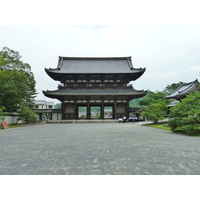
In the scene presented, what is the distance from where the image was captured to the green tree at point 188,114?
10164mm

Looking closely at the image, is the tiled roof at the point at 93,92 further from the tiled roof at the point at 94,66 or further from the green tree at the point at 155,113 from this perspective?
the green tree at the point at 155,113

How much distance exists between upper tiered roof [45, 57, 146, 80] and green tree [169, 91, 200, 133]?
18737 mm

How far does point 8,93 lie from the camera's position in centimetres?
1909

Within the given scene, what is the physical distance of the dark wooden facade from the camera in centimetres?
2720

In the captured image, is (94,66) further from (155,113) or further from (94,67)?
(155,113)

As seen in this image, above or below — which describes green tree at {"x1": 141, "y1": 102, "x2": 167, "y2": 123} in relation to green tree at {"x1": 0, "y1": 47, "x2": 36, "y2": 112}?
below

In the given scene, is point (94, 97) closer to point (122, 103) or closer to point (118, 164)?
point (122, 103)

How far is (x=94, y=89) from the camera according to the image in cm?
2864

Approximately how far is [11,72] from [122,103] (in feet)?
68.6

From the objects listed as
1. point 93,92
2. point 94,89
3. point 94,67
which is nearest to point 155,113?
point 93,92

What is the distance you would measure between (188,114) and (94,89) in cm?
2026

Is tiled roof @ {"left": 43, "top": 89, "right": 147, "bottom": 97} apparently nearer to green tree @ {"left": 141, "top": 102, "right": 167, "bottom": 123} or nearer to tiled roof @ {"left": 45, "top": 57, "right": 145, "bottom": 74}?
tiled roof @ {"left": 45, "top": 57, "right": 145, "bottom": 74}

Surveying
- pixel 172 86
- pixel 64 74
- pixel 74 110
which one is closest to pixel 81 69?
pixel 64 74

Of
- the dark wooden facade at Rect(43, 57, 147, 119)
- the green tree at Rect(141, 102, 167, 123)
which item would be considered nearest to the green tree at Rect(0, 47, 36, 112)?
the dark wooden facade at Rect(43, 57, 147, 119)
